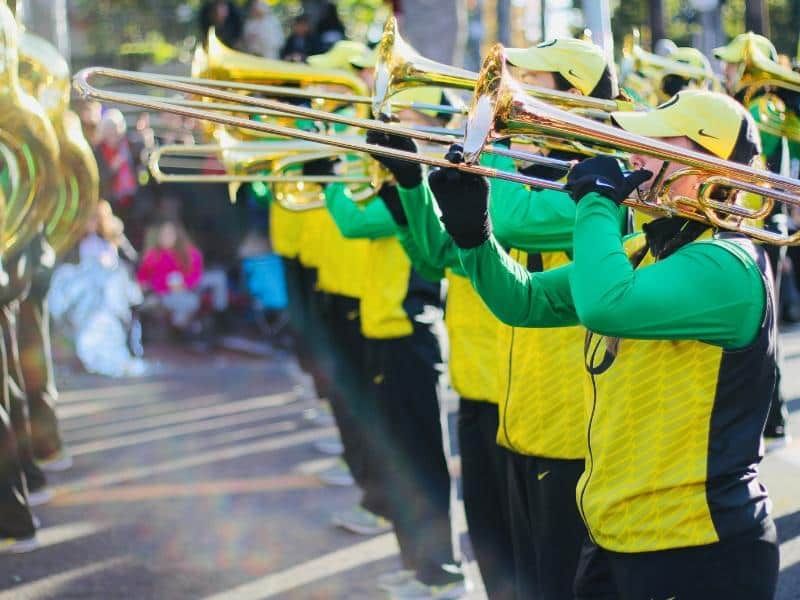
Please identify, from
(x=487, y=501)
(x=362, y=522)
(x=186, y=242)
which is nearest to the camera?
(x=487, y=501)

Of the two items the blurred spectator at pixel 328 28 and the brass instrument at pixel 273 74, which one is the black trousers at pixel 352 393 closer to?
the brass instrument at pixel 273 74

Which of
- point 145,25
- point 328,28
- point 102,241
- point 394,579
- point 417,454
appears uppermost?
point 145,25

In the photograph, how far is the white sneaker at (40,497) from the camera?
6.84 metres

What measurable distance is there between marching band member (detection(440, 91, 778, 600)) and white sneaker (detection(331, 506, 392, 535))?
311 centimetres

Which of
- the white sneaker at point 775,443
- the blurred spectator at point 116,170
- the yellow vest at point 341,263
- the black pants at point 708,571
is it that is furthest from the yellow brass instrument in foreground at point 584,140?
the blurred spectator at point 116,170

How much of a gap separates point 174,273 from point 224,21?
10.8ft

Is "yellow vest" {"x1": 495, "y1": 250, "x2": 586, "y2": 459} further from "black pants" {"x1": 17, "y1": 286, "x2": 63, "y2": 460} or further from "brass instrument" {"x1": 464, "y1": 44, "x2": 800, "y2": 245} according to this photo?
"black pants" {"x1": 17, "y1": 286, "x2": 63, "y2": 460}

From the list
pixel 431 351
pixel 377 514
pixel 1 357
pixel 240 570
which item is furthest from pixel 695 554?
pixel 1 357

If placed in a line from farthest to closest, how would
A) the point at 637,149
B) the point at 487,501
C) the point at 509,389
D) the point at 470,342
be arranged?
the point at 470,342 → the point at 487,501 → the point at 509,389 → the point at 637,149

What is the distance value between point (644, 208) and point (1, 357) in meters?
3.80

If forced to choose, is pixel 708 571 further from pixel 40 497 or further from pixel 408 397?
pixel 40 497

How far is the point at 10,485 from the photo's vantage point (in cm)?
591

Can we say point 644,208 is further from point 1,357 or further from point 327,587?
point 1,357

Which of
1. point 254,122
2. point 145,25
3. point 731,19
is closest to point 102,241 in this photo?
point 254,122
